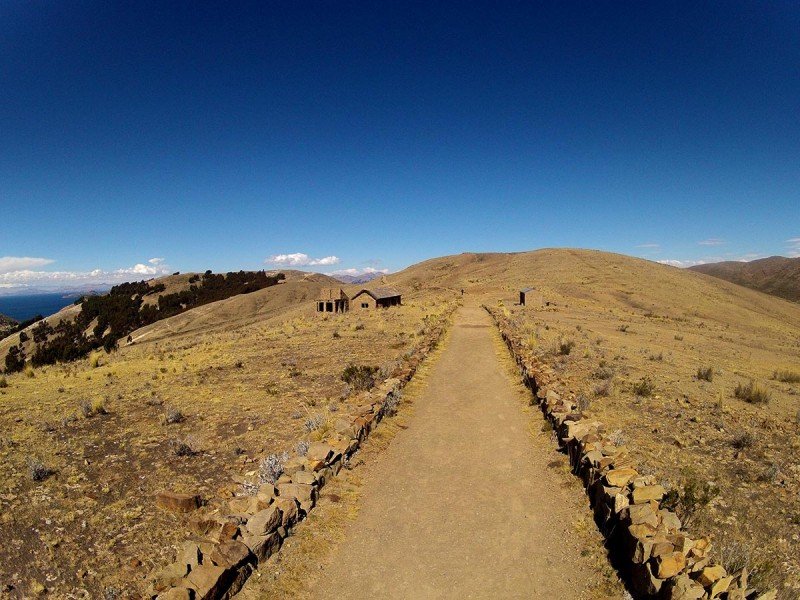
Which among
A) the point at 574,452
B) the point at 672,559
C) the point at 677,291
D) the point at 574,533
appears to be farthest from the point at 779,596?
the point at 677,291

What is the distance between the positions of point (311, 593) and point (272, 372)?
12.7 meters

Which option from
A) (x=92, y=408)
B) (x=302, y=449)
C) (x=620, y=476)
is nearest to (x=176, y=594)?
(x=302, y=449)

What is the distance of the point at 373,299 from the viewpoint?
47.9m

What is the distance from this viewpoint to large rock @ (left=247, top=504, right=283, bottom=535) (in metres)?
6.14

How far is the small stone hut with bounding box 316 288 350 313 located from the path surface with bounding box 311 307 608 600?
129ft

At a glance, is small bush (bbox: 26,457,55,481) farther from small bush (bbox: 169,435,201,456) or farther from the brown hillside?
the brown hillside

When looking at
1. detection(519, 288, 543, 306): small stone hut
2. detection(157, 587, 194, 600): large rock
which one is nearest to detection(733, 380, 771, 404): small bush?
detection(157, 587, 194, 600): large rock

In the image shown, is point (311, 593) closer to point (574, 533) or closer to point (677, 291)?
point (574, 533)

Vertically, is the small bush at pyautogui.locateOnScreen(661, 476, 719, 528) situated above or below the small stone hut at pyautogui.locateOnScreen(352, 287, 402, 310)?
below

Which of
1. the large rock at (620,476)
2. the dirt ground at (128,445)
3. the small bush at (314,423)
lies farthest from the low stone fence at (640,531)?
the dirt ground at (128,445)

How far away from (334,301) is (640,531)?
46.2m

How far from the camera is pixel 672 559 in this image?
5.00 meters

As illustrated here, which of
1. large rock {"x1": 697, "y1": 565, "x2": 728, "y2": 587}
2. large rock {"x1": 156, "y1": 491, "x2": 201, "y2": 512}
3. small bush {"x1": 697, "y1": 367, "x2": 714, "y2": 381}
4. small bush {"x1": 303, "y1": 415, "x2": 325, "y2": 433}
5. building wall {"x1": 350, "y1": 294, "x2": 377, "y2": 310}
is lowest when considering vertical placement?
large rock {"x1": 156, "y1": 491, "x2": 201, "y2": 512}

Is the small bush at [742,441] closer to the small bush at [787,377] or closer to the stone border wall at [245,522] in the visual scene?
the stone border wall at [245,522]
